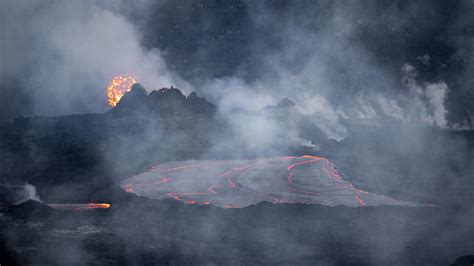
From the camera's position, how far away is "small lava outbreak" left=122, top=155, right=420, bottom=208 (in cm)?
2470

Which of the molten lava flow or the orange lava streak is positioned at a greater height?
the orange lava streak

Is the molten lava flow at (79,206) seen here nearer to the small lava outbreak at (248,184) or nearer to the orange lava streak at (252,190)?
the small lava outbreak at (248,184)

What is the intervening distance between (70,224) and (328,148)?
31.0 metres

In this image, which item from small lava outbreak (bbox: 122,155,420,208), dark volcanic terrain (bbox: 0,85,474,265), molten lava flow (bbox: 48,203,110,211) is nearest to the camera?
dark volcanic terrain (bbox: 0,85,474,265)

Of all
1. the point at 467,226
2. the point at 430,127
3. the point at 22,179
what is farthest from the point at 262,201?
the point at 430,127

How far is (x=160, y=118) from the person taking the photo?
2304 inches

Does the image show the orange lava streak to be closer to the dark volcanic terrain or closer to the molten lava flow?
the dark volcanic terrain

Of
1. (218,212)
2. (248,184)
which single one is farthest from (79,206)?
(248,184)

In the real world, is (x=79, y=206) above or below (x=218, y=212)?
above

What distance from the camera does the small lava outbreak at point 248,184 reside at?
2470 centimetres

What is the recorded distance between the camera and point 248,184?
92.6 feet

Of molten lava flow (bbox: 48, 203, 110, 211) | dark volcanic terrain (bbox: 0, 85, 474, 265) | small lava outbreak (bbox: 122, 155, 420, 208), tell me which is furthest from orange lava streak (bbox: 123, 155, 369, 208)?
molten lava flow (bbox: 48, 203, 110, 211)

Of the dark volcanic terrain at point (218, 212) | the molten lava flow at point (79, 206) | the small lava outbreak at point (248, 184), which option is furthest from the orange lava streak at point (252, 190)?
the molten lava flow at point (79, 206)

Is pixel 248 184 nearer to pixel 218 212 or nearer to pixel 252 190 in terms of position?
pixel 252 190
